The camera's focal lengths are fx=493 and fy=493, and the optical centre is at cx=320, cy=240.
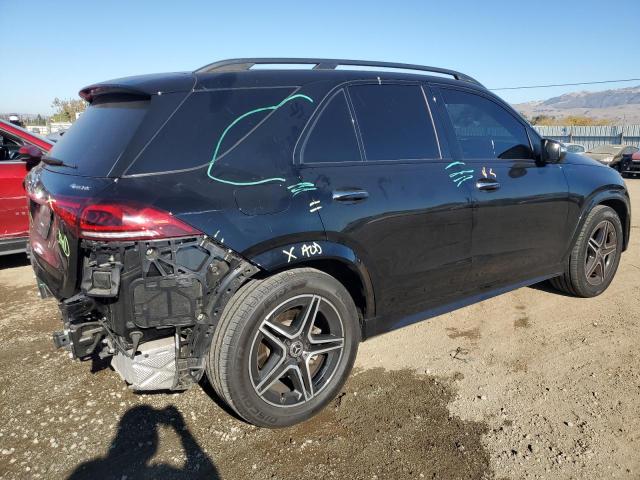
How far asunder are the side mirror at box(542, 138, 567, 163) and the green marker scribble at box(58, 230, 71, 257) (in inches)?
132

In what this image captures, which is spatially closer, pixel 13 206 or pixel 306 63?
pixel 306 63

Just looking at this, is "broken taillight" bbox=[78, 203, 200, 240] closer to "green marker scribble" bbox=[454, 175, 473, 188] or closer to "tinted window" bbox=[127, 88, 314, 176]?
"tinted window" bbox=[127, 88, 314, 176]

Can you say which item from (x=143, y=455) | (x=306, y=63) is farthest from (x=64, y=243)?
(x=306, y=63)

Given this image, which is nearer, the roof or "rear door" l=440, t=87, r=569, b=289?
the roof

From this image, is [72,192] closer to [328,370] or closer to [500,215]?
[328,370]

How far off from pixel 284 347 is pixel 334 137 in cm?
120

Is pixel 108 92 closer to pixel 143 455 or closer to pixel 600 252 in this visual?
pixel 143 455

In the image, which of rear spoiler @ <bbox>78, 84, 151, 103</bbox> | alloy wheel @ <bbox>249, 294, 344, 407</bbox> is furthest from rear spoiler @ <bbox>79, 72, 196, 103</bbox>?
alloy wheel @ <bbox>249, 294, 344, 407</bbox>

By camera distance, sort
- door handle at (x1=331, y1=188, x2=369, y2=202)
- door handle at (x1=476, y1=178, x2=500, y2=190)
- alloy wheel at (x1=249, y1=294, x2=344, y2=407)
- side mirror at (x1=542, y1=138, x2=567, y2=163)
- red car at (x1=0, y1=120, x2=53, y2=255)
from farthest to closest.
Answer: red car at (x1=0, y1=120, x2=53, y2=255) < side mirror at (x1=542, y1=138, x2=567, y2=163) < door handle at (x1=476, y1=178, x2=500, y2=190) < door handle at (x1=331, y1=188, x2=369, y2=202) < alloy wheel at (x1=249, y1=294, x2=344, y2=407)

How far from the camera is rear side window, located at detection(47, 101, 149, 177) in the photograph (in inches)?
93.3

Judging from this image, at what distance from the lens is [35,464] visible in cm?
242

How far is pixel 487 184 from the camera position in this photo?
3.39 meters

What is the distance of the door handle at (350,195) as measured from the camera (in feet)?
8.79

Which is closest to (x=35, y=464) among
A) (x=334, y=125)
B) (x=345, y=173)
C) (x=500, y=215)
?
(x=345, y=173)
